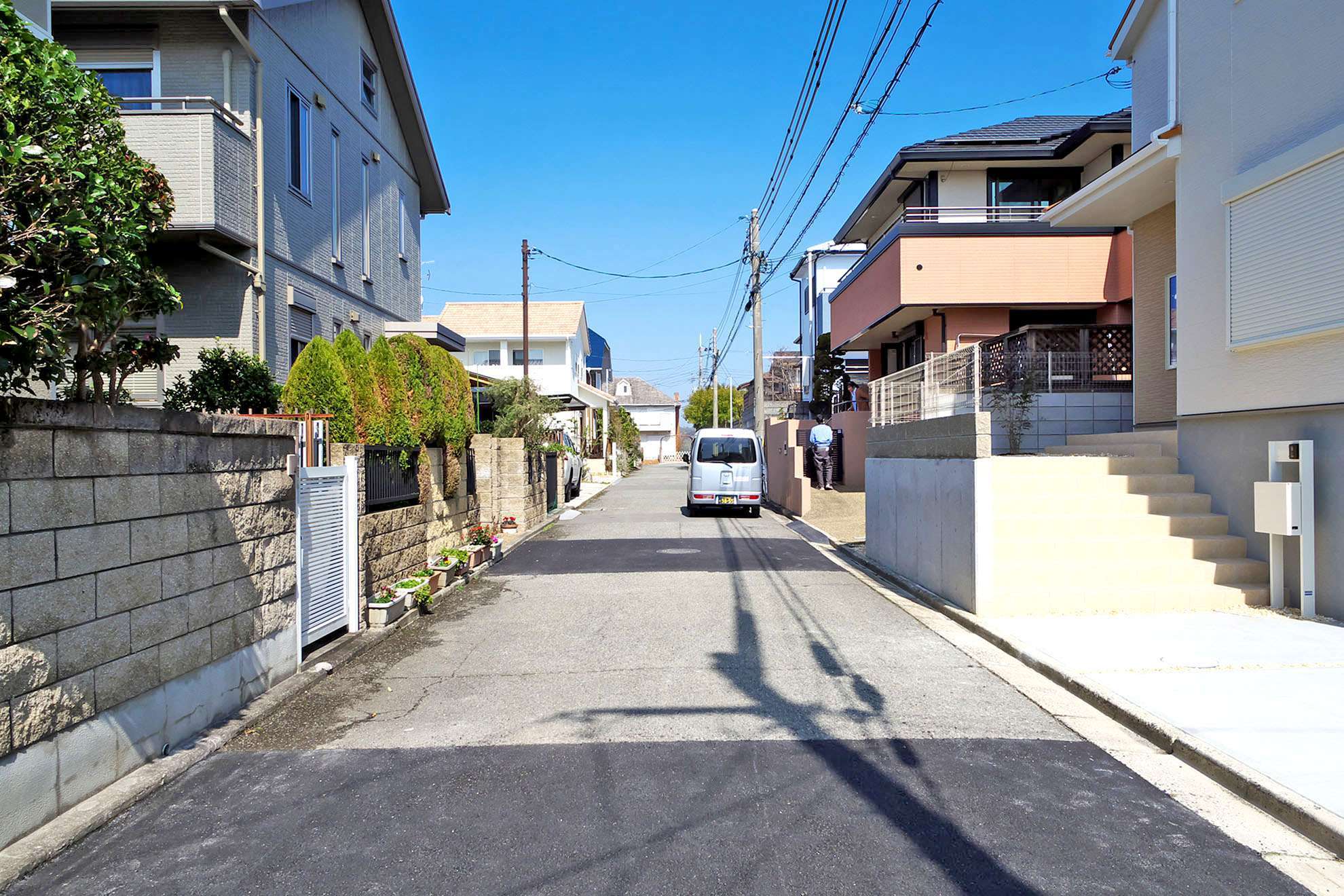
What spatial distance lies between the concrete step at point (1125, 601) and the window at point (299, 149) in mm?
11706

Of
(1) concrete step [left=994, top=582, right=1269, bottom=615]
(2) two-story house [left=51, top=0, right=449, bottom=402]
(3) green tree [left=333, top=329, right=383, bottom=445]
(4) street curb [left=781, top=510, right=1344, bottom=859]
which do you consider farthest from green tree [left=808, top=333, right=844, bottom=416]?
(4) street curb [left=781, top=510, right=1344, bottom=859]

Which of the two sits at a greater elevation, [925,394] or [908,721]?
[925,394]

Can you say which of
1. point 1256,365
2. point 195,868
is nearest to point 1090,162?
point 1256,365

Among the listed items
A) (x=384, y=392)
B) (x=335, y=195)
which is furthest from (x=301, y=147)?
(x=384, y=392)

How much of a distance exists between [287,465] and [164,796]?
275 cm

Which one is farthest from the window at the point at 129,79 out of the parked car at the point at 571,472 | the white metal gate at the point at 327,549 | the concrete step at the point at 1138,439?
the concrete step at the point at 1138,439

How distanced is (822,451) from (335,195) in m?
13.4

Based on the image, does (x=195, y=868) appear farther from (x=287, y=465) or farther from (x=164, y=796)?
(x=287, y=465)

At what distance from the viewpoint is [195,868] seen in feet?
11.8

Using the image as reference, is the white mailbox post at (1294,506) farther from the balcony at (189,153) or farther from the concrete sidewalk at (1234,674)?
the balcony at (189,153)

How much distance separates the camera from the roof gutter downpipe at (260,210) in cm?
1172

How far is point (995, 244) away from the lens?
17.6 meters

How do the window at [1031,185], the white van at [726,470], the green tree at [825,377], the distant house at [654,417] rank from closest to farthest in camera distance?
the window at [1031,185], the white van at [726,470], the green tree at [825,377], the distant house at [654,417]

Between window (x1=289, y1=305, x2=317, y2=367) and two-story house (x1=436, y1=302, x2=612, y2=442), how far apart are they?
904 inches
